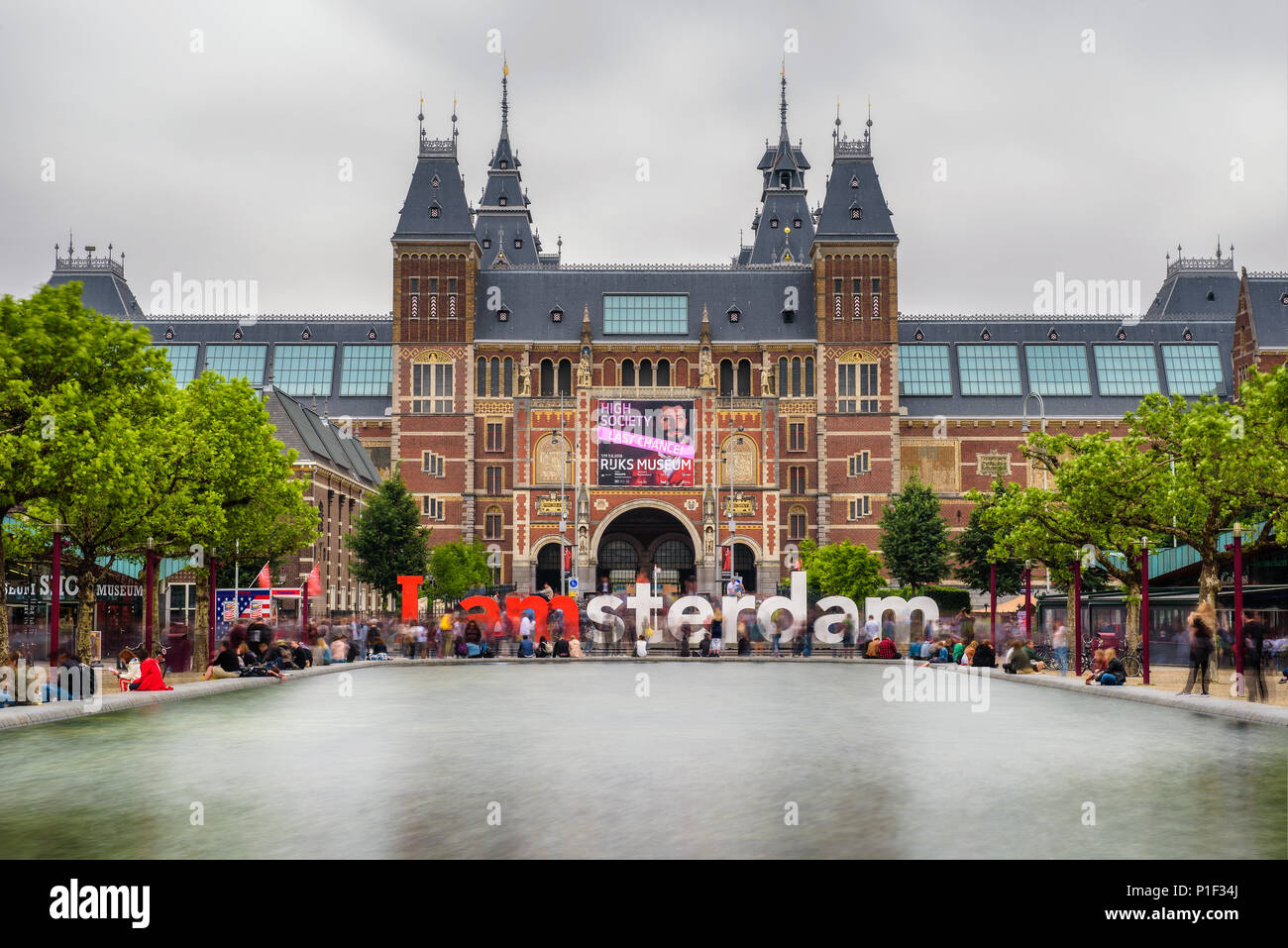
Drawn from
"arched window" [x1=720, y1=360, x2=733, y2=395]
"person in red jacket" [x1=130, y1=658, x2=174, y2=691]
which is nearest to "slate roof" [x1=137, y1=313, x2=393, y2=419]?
"arched window" [x1=720, y1=360, x2=733, y2=395]

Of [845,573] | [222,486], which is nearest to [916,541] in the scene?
[845,573]

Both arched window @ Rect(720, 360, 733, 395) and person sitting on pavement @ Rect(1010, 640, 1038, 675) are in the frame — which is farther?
arched window @ Rect(720, 360, 733, 395)

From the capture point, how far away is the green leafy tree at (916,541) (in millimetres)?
70562

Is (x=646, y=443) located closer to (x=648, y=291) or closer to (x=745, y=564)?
(x=745, y=564)

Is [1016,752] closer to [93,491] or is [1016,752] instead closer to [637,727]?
[637,727]

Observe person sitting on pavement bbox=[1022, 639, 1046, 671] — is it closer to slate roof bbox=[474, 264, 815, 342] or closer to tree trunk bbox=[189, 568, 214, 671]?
tree trunk bbox=[189, 568, 214, 671]

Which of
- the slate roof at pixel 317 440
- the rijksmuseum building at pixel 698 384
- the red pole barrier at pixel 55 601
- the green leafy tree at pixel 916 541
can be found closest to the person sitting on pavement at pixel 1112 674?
the red pole barrier at pixel 55 601

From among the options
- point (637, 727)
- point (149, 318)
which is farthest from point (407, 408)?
point (637, 727)

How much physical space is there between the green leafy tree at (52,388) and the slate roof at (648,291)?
56828 mm

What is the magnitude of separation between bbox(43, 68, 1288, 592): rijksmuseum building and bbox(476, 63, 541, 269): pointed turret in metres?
15.0

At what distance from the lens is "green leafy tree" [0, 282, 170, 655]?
85.1ft

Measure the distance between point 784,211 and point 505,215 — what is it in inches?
863
